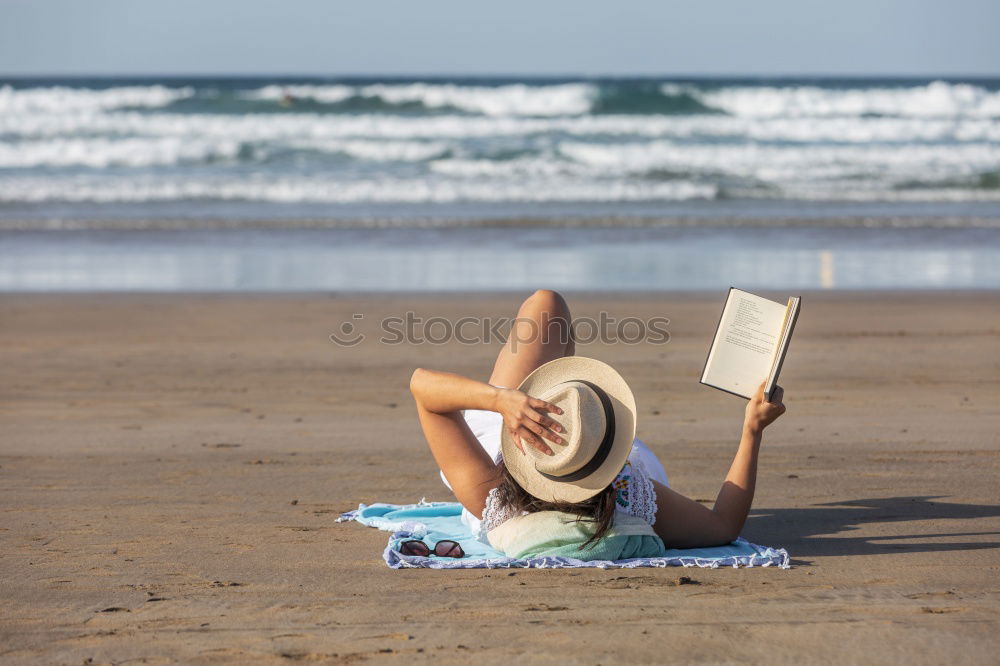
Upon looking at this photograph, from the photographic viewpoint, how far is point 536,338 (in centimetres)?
398

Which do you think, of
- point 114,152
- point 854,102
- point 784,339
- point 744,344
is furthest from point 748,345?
point 854,102

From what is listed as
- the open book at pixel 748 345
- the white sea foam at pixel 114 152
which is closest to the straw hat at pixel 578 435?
the open book at pixel 748 345

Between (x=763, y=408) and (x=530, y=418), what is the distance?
2.55ft

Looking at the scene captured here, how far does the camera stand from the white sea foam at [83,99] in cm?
3211

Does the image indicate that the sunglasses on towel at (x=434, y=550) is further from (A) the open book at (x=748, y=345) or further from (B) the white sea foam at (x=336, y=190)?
(B) the white sea foam at (x=336, y=190)

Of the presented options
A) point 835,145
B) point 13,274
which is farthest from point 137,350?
point 835,145

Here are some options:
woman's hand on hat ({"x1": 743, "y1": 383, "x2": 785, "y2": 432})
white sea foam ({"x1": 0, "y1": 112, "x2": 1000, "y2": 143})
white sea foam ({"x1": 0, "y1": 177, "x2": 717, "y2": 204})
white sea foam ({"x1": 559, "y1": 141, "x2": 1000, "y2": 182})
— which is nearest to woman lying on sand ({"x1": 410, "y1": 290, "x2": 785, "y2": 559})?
woman's hand on hat ({"x1": 743, "y1": 383, "x2": 785, "y2": 432})

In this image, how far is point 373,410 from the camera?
6.28m

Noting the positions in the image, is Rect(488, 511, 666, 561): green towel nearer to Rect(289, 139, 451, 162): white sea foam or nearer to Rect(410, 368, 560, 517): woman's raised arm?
Rect(410, 368, 560, 517): woman's raised arm

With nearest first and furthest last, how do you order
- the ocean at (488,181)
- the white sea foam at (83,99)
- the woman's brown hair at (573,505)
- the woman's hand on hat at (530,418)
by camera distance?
the woman's hand on hat at (530,418) < the woman's brown hair at (573,505) < the ocean at (488,181) < the white sea foam at (83,99)

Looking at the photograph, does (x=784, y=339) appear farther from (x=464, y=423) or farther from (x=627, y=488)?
(x=464, y=423)

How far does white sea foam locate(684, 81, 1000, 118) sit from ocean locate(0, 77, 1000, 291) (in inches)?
3.5

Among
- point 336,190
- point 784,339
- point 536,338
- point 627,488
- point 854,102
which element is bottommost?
point 336,190

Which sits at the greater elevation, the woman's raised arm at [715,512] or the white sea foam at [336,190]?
the woman's raised arm at [715,512]
